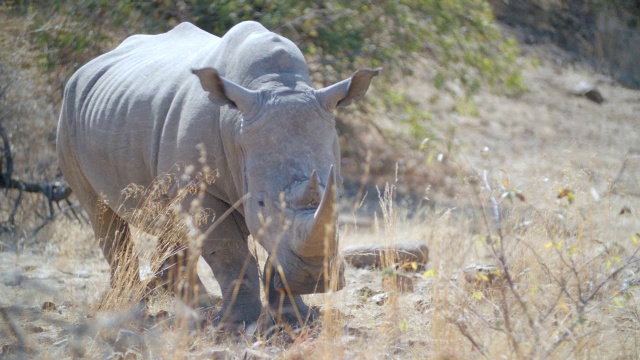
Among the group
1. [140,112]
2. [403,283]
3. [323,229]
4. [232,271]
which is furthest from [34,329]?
[403,283]

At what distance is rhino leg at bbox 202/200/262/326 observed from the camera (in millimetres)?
5488

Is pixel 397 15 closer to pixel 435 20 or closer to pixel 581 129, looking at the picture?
pixel 435 20

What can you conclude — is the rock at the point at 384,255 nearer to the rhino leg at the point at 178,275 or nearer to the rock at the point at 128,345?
the rhino leg at the point at 178,275

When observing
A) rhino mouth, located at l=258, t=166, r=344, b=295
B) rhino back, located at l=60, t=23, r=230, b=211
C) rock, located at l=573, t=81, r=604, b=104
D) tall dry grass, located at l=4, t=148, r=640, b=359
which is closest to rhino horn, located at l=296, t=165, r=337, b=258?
A: rhino mouth, located at l=258, t=166, r=344, b=295

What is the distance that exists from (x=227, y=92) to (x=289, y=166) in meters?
0.63

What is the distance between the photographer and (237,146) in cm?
525

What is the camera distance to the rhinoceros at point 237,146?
15.5 feet

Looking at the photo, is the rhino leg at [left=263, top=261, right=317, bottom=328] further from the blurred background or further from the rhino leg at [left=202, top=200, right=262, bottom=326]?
the blurred background

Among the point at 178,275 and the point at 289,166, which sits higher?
the point at 289,166

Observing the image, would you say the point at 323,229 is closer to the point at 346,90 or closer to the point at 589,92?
the point at 346,90

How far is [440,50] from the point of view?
1222cm

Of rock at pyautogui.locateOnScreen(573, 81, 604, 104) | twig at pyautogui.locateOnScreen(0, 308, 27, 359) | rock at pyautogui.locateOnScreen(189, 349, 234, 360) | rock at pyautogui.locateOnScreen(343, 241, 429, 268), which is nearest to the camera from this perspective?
twig at pyautogui.locateOnScreen(0, 308, 27, 359)

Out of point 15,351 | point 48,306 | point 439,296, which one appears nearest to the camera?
point 15,351

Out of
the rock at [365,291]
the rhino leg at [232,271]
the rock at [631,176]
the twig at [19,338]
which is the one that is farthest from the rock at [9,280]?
the rock at [631,176]
